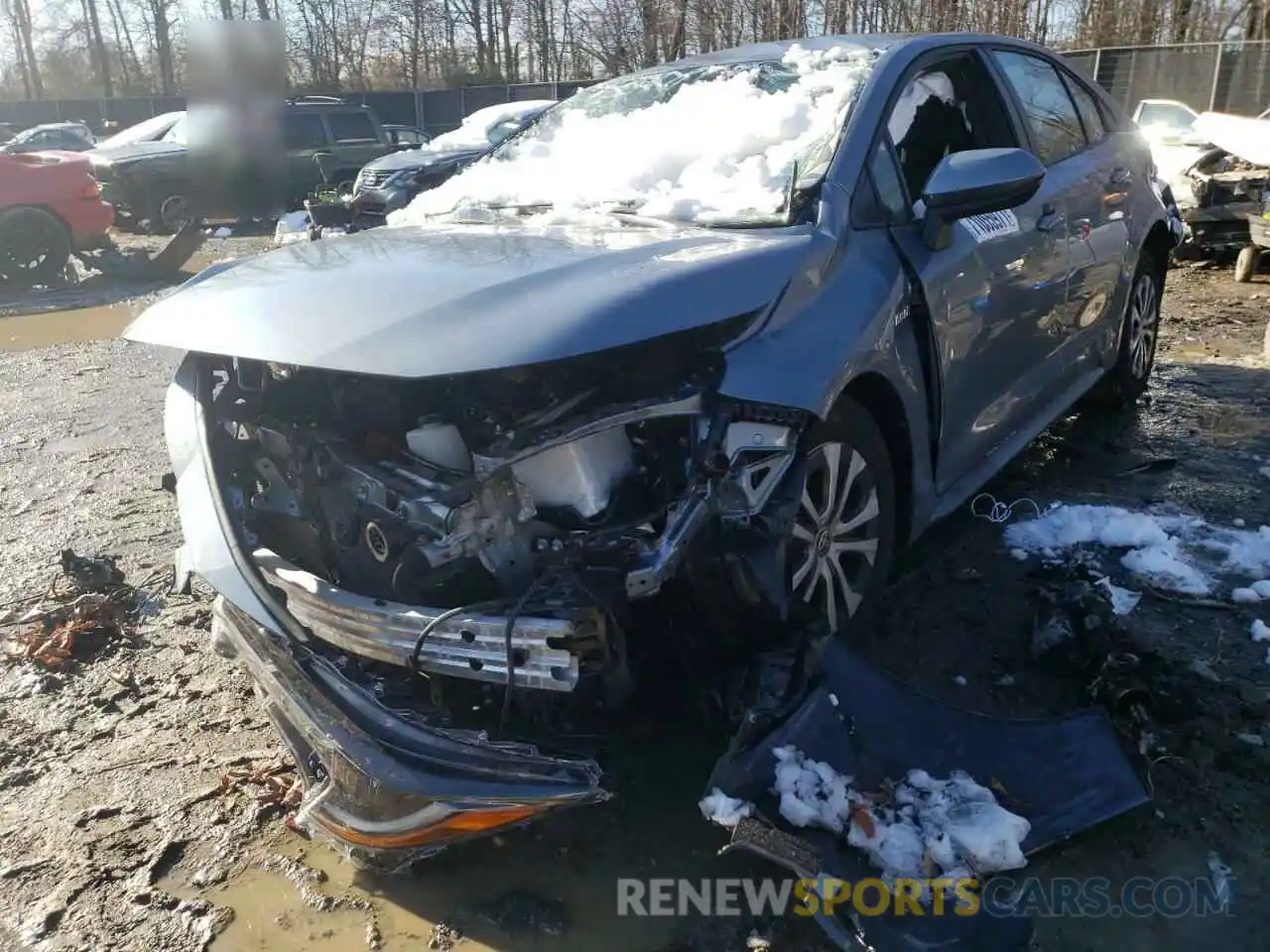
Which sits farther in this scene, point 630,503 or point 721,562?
point 630,503

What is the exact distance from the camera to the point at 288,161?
1636cm

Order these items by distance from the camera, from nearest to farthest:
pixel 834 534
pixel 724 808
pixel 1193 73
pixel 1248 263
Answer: pixel 724 808
pixel 834 534
pixel 1248 263
pixel 1193 73

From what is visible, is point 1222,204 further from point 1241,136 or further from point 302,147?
point 302,147

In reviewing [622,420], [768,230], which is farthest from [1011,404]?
[622,420]

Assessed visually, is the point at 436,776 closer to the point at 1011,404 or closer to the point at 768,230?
the point at 768,230

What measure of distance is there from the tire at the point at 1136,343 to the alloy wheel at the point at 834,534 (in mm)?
2727

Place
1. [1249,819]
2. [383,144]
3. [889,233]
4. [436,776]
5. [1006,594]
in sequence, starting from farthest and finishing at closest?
[383,144] → [1006,594] → [889,233] → [1249,819] → [436,776]

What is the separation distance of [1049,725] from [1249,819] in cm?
52

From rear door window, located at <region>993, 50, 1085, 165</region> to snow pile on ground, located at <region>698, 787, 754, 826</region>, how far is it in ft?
9.64

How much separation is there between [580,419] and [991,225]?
1.84 meters

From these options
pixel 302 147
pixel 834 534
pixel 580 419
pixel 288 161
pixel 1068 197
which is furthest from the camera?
pixel 302 147

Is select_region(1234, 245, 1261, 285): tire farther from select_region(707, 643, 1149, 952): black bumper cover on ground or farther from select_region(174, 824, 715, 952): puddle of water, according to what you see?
select_region(174, 824, 715, 952): puddle of water

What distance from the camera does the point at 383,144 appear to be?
17.4 m

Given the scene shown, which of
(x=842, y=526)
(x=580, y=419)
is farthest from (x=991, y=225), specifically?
(x=580, y=419)
